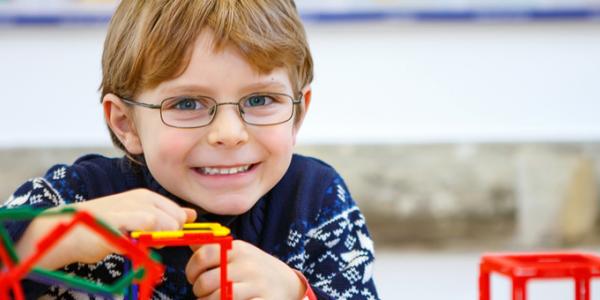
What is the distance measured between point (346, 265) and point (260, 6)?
298 mm

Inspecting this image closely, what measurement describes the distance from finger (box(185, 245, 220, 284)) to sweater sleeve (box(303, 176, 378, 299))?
0.54ft

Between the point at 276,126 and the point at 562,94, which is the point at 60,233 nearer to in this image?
the point at 276,126

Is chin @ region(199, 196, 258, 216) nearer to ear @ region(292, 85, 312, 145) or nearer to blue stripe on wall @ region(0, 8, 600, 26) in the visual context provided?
ear @ region(292, 85, 312, 145)

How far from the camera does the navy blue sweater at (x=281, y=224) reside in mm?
959

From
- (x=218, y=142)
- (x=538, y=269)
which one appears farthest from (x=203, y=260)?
(x=538, y=269)

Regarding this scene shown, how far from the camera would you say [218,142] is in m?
0.87

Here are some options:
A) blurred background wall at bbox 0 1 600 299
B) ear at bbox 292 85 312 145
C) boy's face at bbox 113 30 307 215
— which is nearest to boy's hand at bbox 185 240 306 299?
boy's face at bbox 113 30 307 215

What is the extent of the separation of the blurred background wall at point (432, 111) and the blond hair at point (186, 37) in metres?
1.57

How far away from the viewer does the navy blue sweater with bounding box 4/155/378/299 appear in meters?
0.96

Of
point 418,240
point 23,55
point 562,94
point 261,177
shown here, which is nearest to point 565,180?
point 562,94

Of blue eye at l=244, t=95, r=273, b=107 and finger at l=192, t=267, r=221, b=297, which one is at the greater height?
blue eye at l=244, t=95, r=273, b=107

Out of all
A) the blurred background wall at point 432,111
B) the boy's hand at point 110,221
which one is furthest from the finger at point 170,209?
the blurred background wall at point 432,111

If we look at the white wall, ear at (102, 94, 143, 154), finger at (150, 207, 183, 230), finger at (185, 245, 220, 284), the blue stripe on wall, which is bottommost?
finger at (185, 245, 220, 284)

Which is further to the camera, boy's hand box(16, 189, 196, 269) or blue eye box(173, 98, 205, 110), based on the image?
blue eye box(173, 98, 205, 110)
